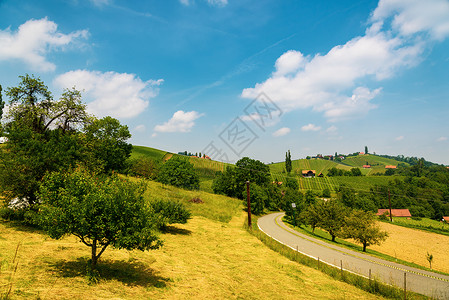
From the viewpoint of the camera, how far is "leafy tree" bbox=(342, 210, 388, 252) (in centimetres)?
3378

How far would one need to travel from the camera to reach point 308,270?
65.6 feet

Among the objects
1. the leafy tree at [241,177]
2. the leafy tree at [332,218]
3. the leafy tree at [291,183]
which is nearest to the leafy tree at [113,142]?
the leafy tree at [241,177]

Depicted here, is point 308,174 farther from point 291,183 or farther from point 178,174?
point 178,174

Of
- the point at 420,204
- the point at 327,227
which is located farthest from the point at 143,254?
the point at 420,204

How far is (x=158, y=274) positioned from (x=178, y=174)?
41.1m

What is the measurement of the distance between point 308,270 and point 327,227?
1002 inches

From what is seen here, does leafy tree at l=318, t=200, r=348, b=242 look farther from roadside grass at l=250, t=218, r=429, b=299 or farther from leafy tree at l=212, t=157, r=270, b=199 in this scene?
leafy tree at l=212, t=157, r=270, b=199

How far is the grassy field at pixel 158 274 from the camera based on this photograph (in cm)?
1031

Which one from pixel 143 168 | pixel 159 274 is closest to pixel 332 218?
pixel 159 274

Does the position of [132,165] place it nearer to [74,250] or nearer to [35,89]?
[35,89]

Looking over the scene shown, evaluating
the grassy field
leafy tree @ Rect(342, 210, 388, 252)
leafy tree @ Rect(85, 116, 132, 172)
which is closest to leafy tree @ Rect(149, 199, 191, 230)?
the grassy field

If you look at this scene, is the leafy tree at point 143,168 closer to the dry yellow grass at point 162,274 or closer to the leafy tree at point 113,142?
the leafy tree at point 113,142

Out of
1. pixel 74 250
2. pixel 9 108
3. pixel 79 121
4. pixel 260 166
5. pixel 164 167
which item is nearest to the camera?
pixel 74 250

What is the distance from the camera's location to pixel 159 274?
1470 centimetres
